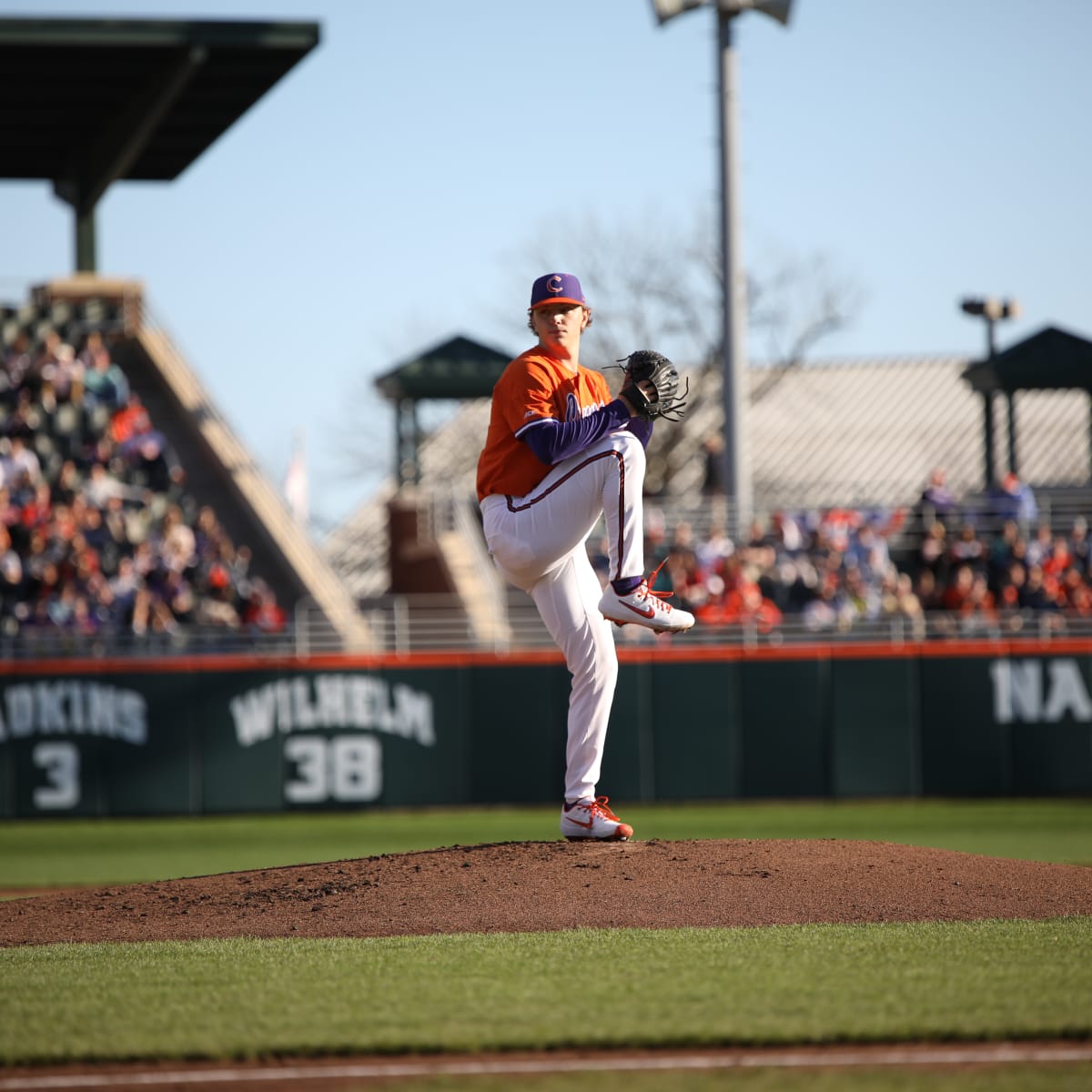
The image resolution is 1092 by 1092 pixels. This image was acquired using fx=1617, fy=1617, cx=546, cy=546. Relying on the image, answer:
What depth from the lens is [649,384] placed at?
6020 millimetres

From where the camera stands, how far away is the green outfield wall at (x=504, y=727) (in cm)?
1645

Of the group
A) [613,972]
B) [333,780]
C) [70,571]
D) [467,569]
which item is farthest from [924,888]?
[467,569]

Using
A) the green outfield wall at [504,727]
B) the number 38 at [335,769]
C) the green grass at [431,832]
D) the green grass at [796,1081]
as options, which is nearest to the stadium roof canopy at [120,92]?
the green outfield wall at [504,727]

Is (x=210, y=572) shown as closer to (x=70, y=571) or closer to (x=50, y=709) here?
(x=70, y=571)

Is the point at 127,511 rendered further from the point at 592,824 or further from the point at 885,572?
the point at 592,824

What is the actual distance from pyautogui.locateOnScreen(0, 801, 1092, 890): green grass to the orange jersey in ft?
18.4

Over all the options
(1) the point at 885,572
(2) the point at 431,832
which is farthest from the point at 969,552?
(2) the point at 431,832

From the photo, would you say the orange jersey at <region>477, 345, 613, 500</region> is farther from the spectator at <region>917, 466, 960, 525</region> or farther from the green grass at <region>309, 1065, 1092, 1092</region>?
the spectator at <region>917, 466, 960, 525</region>

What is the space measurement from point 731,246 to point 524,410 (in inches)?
566

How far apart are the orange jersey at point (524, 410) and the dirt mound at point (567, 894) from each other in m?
1.48

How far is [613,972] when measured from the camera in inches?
187

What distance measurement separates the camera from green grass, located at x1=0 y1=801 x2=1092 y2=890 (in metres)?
12.5

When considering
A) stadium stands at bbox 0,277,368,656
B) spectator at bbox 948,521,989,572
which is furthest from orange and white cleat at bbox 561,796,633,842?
spectator at bbox 948,521,989,572

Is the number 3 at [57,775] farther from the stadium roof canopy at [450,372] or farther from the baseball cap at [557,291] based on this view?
the baseball cap at [557,291]
